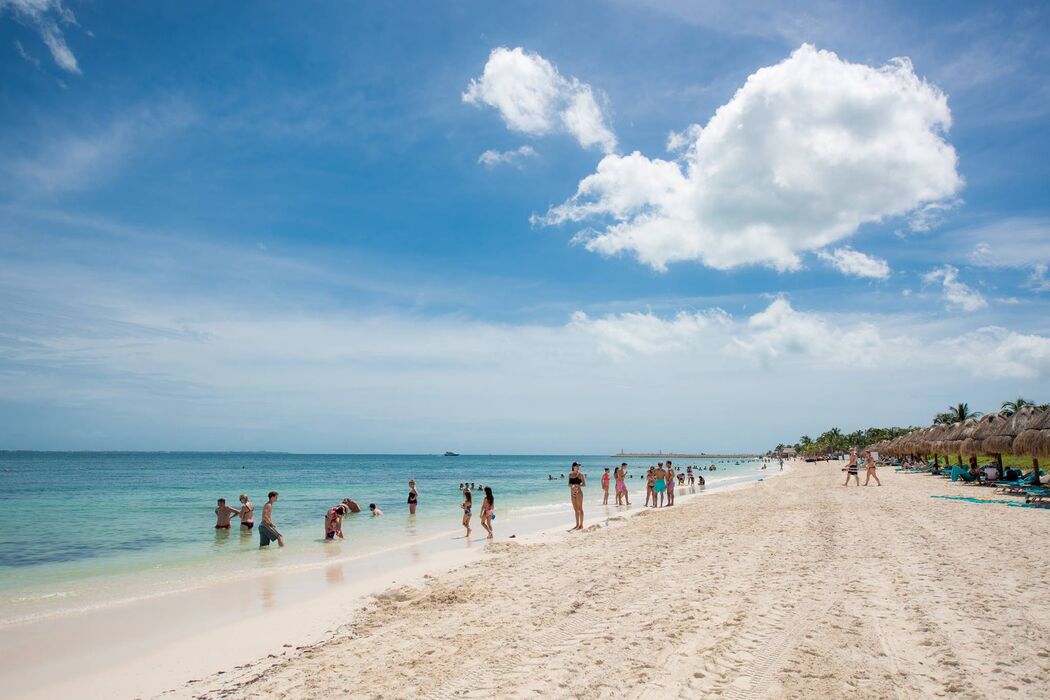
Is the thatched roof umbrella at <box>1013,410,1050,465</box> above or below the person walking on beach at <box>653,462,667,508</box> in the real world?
above

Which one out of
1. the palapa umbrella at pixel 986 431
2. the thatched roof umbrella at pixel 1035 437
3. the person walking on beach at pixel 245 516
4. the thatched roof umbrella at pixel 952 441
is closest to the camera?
the person walking on beach at pixel 245 516

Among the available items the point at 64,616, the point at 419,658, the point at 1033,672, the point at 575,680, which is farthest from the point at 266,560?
the point at 1033,672

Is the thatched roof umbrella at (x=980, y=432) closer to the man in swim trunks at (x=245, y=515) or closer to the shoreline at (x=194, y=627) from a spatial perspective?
the shoreline at (x=194, y=627)

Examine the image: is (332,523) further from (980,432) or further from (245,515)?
(980,432)

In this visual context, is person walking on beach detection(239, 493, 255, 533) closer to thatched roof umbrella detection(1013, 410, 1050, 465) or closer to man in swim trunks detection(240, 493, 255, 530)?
man in swim trunks detection(240, 493, 255, 530)

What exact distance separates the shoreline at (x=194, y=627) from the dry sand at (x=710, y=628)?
531mm

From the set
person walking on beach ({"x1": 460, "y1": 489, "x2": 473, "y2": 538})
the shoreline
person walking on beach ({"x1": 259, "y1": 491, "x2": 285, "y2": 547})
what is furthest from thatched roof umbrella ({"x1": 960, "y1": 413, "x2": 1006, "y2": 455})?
person walking on beach ({"x1": 259, "y1": 491, "x2": 285, "y2": 547})

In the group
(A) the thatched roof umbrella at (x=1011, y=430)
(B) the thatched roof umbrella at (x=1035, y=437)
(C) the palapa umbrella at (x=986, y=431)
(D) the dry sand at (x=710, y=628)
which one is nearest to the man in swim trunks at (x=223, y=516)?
(D) the dry sand at (x=710, y=628)

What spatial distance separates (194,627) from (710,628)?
6.67 metres

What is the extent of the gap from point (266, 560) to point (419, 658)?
925 cm

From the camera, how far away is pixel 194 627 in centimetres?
769

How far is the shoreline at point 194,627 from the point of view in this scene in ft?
19.6

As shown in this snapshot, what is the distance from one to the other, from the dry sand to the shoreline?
0.53 metres

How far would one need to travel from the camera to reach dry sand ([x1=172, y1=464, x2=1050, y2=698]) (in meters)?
4.57
